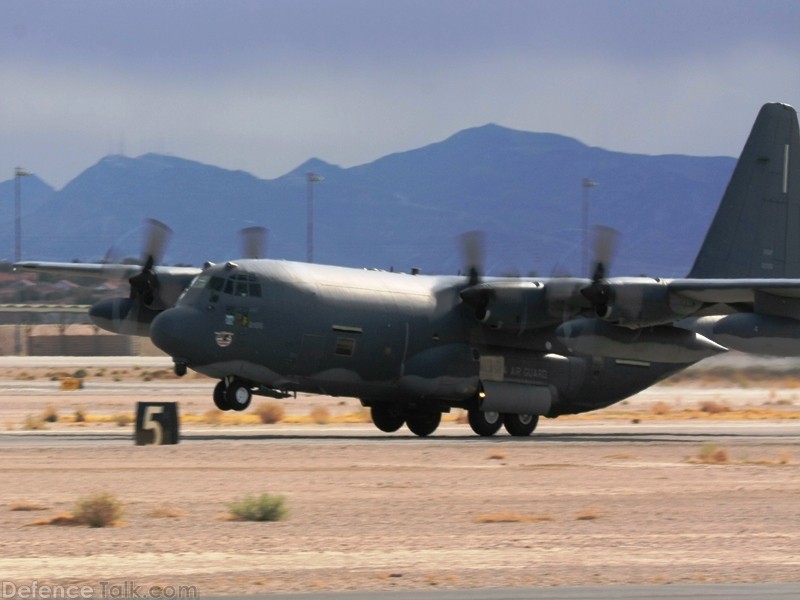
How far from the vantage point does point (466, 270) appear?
36.2m

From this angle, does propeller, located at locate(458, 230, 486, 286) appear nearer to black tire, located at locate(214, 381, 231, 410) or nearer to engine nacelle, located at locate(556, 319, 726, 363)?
engine nacelle, located at locate(556, 319, 726, 363)

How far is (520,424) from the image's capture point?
1433 inches

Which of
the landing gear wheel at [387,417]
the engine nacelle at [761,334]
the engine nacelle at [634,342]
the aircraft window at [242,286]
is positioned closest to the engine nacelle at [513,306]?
the engine nacelle at [634,342]

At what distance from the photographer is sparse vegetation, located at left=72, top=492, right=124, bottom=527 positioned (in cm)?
1861

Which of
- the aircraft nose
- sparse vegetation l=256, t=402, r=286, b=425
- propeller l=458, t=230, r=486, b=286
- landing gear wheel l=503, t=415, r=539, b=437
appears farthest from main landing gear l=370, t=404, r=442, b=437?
sparse vegetation l=256, t=402, r=286, b=425

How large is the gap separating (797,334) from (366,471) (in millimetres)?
13665

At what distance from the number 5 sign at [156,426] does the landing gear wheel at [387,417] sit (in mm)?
6815

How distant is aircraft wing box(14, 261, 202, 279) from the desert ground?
427cm

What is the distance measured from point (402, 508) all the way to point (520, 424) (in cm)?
1569

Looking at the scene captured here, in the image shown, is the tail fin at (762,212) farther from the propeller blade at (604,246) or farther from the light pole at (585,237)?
the propeller blade at (604,246)

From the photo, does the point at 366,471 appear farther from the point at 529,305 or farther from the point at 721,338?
the point at 721,338

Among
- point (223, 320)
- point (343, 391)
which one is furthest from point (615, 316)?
point (223, 320)

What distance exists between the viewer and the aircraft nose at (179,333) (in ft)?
103
